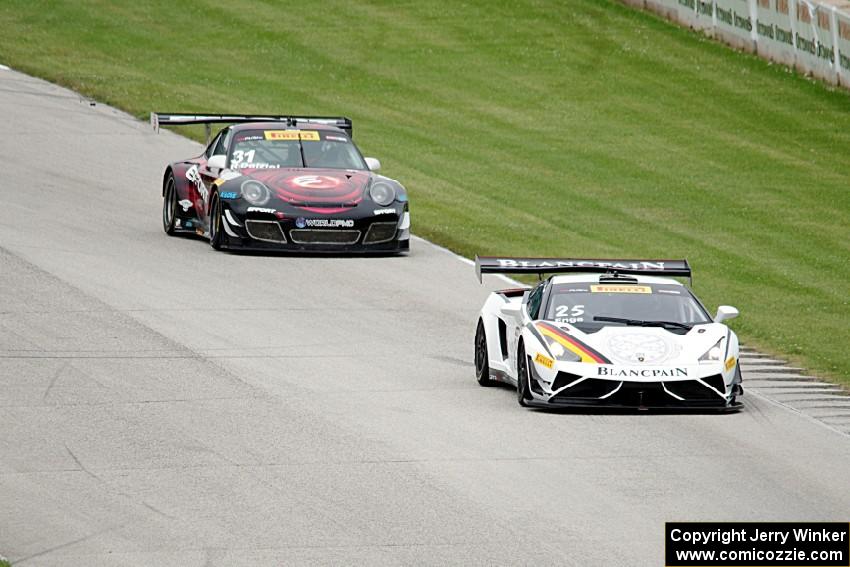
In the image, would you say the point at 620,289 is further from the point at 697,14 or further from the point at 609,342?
the point at 697,14

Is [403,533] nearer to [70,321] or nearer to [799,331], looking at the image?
[70,321]

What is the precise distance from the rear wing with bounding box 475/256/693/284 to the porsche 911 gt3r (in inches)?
238

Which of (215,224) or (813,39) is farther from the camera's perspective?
(813,39)

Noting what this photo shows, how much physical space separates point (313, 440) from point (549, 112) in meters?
23.2

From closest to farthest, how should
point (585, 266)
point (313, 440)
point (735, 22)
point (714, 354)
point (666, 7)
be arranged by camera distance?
point (313, 440) → point (714, 354) → point (585, 266) → point (735, 22) → point (666, 7)

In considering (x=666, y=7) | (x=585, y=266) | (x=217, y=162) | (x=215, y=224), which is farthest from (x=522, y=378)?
(x=666, y=7)

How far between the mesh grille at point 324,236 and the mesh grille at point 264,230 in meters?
0.15

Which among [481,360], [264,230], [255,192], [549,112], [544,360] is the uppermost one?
[544,360]

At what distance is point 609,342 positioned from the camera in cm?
1345

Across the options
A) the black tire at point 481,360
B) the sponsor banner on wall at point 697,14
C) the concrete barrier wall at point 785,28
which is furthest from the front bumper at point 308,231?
the sponsor banner on wall at point 697,14

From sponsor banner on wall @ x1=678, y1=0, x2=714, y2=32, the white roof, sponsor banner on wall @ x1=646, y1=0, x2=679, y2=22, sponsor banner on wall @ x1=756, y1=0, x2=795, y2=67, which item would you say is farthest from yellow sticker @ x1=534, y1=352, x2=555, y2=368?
sponsor banner on wall @ x1=646, y1=0, x2=679, y2=22

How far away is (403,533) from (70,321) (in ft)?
24.3

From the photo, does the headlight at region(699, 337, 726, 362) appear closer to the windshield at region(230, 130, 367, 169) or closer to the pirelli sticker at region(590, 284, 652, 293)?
the pirelli sticker at region(590, 284, 652, 293)

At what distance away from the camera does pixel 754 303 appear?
20.2 metres
